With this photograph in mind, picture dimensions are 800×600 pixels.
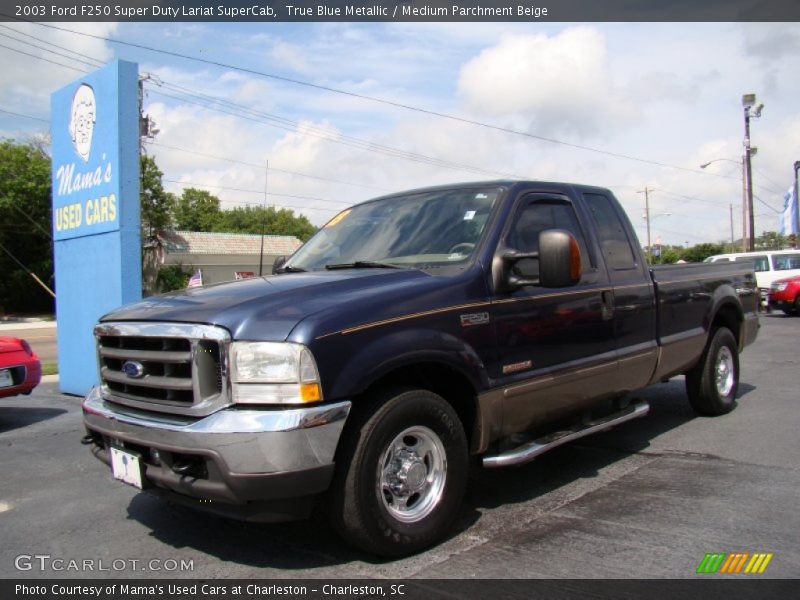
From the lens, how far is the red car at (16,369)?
6980mm

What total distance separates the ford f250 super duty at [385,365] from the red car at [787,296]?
1518 cm

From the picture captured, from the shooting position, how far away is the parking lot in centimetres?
344

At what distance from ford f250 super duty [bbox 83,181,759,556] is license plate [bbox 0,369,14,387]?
3.62m

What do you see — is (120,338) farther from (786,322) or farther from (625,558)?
(786,322)

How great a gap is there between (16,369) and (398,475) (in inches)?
209

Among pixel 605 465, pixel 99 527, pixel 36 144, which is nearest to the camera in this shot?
pixel 99 527

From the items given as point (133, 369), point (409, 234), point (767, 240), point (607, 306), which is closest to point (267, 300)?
point (133, 369)

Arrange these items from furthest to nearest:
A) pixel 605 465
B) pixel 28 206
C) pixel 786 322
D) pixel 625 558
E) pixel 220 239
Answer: pixel 220 239 → pixel 28 206 → pixel 786 322 → pixel 605 465 → pixel 625 558

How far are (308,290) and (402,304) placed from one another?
49 centimetres

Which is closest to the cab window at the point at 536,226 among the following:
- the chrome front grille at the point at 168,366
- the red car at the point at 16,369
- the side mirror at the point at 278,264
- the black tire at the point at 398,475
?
the black tire at the point at 398,475

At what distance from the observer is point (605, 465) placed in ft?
16.9

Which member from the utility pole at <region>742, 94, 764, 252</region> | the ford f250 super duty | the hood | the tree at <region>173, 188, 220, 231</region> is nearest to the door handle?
the ford f250 super duty
